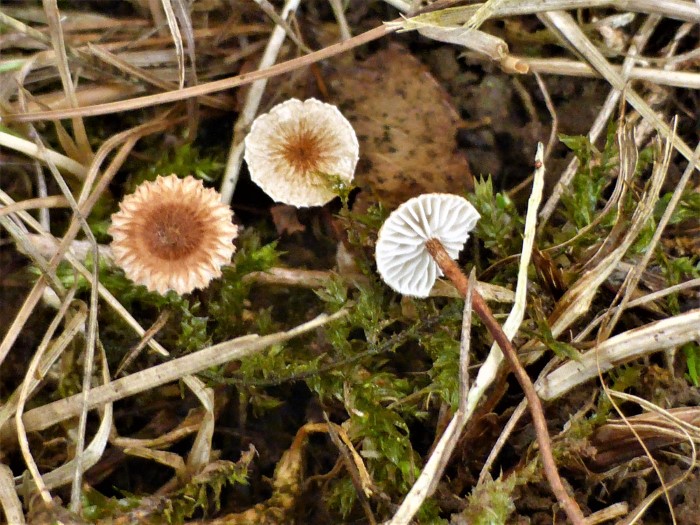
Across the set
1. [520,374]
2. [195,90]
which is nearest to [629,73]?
[520,374]

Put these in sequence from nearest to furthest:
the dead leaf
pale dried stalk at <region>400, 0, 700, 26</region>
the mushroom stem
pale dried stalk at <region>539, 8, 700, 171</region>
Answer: the mushroom stem, pale dried stalk at <region>400, 0, 700, 26</region>, pale dried stalk at <region>539, 8, 700, 171</region>, the dead leaf

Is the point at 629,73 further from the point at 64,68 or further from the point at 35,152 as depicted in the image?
the point at 35,152

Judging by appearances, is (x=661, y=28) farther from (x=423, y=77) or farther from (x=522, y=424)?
(x=522, y=424)

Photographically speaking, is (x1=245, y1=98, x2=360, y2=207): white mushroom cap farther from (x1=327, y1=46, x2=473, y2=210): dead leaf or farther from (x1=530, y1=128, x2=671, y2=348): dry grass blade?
(x1=530, y1=128, x2=671, y2=348): dry grass blade

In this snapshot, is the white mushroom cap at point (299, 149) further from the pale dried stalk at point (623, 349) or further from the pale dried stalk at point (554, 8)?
the pale dried stalk at point (623, 349)

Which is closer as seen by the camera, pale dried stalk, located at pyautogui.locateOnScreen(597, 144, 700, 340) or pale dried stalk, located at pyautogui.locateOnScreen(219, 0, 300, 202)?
pale dried stalk, located at pyautogui.locateOnScreen(597, 144, 700, 340)

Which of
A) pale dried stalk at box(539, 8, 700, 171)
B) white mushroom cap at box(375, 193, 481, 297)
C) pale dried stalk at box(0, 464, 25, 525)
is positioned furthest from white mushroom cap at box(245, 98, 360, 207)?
pale dried stalk at box(0, 464, 25, 525)
